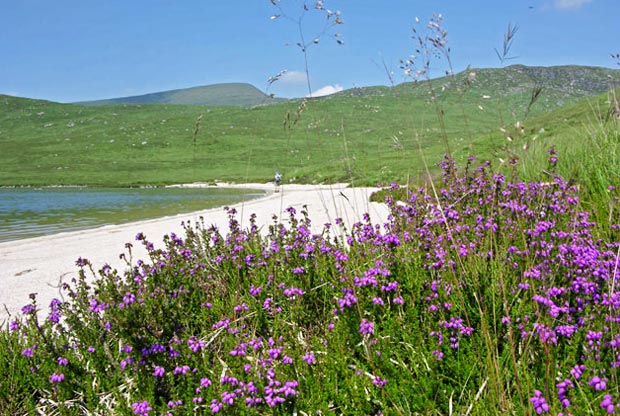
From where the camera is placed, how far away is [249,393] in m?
2.28

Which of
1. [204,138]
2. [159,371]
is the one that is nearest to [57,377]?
[159,371]

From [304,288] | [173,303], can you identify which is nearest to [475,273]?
[304,288]

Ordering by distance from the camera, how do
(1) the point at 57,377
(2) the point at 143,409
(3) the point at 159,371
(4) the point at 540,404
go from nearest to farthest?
(4) the point at 540,404
(2) the point at 143,409
(3) the point at 159,371
(1) the point at 57,377

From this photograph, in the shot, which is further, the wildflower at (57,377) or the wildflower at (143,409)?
the wildflower at (57,377)

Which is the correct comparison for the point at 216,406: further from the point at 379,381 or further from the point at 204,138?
the point at 204,138

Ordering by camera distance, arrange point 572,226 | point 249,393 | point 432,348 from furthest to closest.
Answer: point 572,226 < point 432,348 < point 249,393

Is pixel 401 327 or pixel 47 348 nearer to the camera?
pixel 401 327

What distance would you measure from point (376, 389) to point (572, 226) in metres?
1.85

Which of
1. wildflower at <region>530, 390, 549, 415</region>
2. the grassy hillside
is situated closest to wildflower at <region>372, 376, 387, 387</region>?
wildflower at <region>530, 390, 549, 415</region>

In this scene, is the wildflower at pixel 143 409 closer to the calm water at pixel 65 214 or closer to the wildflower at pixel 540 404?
the wildflower at pixel 540 404

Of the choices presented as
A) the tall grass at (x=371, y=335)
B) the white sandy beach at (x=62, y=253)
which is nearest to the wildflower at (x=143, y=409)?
the tall grass at (x=371, y=335)

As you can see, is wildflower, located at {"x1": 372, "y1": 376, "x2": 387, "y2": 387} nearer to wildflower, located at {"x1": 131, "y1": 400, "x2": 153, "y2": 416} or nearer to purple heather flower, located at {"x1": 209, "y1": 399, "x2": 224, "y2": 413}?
purple heather flower, located at {"x1": 209, "y1": 399, "x2": 224, "y2": 413}

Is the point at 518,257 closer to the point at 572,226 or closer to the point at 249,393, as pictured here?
the point at 572,226

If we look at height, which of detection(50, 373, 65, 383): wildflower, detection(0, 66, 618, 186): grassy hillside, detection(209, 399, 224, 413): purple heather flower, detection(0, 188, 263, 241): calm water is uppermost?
detection(0, 66, 618, 186): grassy hillside
